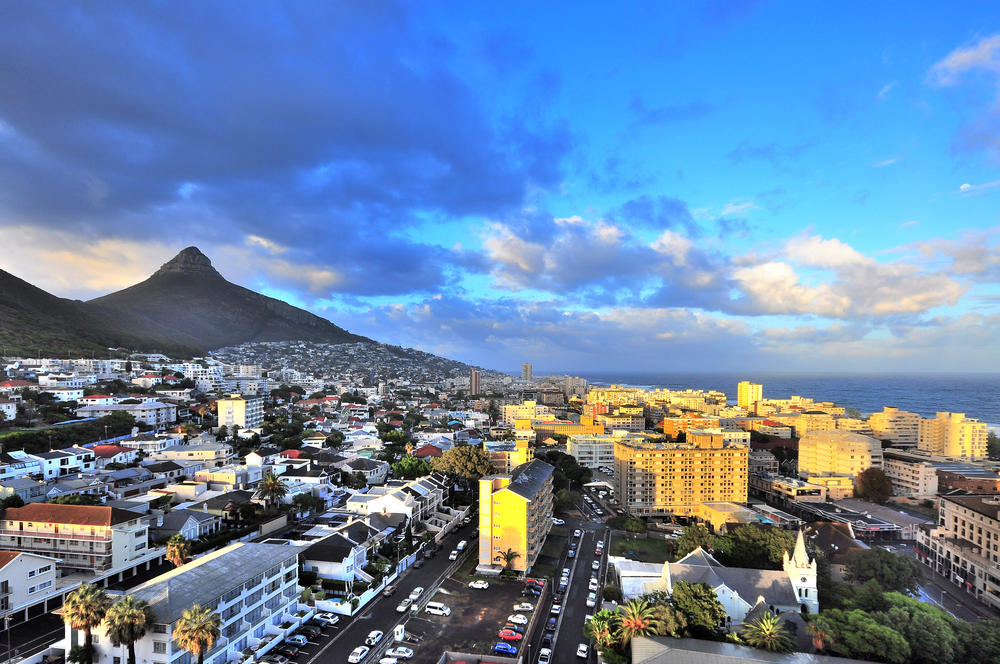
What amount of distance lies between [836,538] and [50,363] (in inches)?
4830

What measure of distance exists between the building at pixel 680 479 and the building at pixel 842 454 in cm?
2466

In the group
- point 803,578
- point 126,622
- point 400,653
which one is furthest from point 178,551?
point 803,578

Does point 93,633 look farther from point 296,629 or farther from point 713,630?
point 713,630

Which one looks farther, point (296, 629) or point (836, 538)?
point (836, 538)

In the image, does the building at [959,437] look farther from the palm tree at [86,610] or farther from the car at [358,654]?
the palm tree at [86,610]

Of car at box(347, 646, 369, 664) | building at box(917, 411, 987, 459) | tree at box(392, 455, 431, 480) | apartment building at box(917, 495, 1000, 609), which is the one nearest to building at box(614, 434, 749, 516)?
apartment building at box(917, 495, 1000, 609)

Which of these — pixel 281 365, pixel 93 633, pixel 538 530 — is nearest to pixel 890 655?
pixel 538 530

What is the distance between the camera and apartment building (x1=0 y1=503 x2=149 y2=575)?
111 ft

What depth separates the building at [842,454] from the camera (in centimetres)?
7400

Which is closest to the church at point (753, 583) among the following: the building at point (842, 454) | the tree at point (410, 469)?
the tree at point (410, 469)

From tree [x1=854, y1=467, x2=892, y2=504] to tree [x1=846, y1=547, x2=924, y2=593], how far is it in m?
33.7

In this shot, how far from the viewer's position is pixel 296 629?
29688mm

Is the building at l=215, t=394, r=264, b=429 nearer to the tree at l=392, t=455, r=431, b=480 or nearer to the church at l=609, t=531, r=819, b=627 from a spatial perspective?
the tree at l=392, t=455, r=431, b=480

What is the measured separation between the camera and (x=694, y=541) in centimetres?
4106
